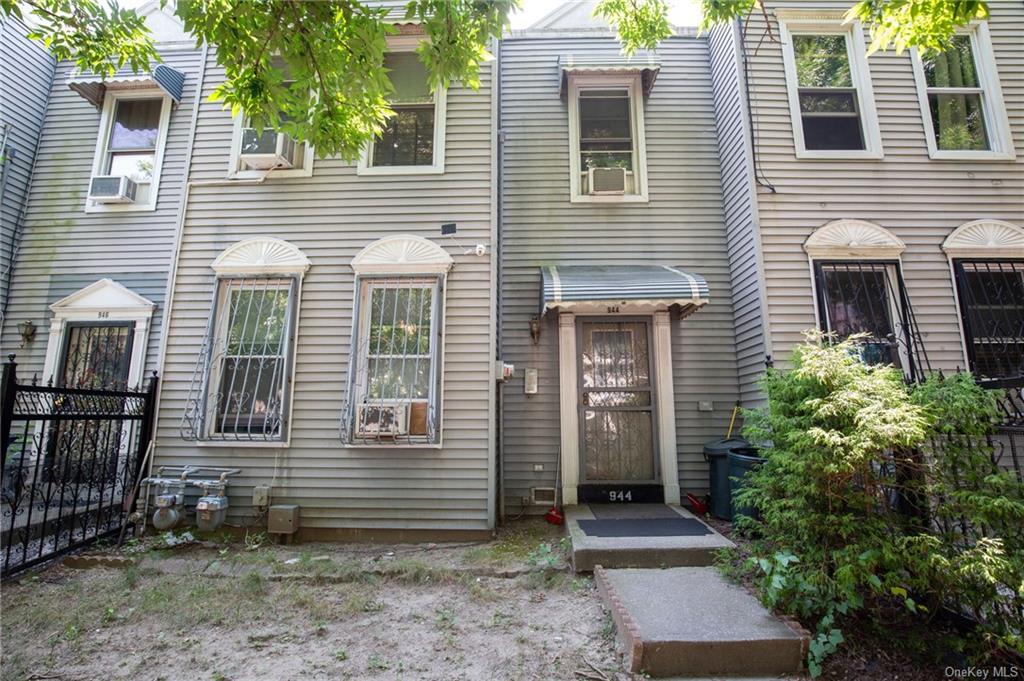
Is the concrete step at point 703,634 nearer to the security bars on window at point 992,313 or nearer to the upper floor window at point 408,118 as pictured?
the security bars on window at point 992,313

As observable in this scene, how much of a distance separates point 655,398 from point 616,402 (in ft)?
1.50

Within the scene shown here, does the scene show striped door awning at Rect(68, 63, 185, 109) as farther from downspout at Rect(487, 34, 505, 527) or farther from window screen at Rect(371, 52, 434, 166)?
downspout at Rect(487, 34, 505, 527)

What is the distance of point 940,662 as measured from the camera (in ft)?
8.36

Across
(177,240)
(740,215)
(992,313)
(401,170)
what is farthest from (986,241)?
(177,240)

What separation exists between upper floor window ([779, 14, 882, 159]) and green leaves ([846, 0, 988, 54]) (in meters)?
1.60

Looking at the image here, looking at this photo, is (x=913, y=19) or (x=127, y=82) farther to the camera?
(x=127, y=82)

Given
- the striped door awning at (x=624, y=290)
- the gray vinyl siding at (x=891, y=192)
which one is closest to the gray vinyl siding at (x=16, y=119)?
the striped door awning at (x=624, y=290)

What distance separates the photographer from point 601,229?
602 cm

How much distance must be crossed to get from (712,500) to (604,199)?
3.82 meters

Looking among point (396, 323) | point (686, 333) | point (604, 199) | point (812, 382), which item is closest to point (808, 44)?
point (604, 199)

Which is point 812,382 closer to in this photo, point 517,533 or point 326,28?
point 517,533

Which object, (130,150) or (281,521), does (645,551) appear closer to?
(281,521)

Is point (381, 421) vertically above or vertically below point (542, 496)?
above

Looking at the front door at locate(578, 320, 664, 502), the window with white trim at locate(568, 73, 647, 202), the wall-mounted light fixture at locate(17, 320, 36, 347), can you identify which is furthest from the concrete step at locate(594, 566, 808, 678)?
the wall-mounted light fixture at locate(17, 320, 36, 347)
